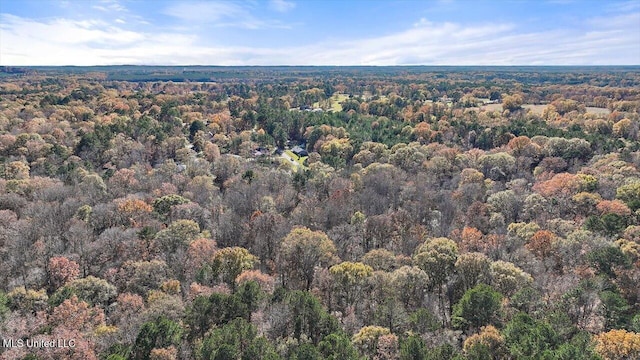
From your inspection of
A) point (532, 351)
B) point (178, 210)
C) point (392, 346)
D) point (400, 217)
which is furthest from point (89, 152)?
point (532, 351)

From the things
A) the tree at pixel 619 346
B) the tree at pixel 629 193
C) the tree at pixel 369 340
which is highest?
the tree at pixel 629 193

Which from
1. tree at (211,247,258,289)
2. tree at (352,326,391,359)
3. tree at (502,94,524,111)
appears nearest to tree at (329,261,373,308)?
tree at (352,326,391,359)

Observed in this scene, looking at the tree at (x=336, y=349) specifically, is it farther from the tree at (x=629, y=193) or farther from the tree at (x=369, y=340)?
the tree at (x=629, y=193)

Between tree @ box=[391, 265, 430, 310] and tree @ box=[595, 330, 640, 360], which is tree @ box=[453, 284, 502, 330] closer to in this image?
tree @ box=[391, 265, 430, 310]

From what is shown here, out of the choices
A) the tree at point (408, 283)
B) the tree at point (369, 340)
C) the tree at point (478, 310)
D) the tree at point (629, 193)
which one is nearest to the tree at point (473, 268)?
the tree at point (408, 283)

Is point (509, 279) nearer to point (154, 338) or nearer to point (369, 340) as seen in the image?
point (369, 340)
